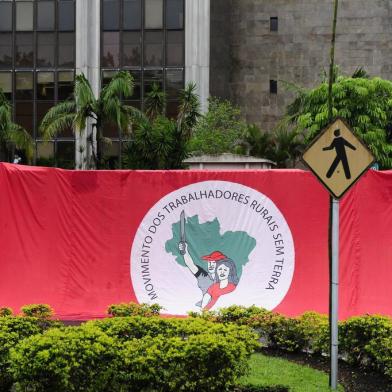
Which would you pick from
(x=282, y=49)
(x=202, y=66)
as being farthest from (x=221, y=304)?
(x=282, y=49)

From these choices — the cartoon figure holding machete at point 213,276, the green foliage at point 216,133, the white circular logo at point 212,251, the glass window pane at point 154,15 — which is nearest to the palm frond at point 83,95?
the green foliage at point 216,133

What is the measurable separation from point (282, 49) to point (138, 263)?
3842 cm

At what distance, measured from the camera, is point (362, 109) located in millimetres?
29156

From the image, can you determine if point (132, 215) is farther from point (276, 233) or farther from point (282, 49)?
point (282, 49)

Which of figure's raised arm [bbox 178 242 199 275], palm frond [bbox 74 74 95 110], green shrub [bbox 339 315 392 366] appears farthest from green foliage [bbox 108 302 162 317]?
palm frond [bbox 74 74 95 110]

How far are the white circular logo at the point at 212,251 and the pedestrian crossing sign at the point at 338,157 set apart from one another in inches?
131

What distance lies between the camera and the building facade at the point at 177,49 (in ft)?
140

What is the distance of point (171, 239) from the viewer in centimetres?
1068

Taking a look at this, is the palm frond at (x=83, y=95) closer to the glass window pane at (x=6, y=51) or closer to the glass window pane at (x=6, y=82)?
the glass window pane at (x=6, y=82)

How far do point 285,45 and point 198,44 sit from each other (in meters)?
7.43

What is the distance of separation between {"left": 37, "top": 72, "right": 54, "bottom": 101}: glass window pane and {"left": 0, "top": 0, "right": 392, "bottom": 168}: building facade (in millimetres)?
57

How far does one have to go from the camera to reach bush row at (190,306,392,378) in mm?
7734

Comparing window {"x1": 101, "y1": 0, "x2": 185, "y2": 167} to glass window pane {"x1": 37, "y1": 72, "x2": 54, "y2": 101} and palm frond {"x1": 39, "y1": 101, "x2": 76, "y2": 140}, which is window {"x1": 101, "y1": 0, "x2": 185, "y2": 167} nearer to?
glass window pane {"x1": 37, "y1": 72, "x2": 54, "y2": 101}

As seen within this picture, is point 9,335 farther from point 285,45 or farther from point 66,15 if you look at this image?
point 285,45
